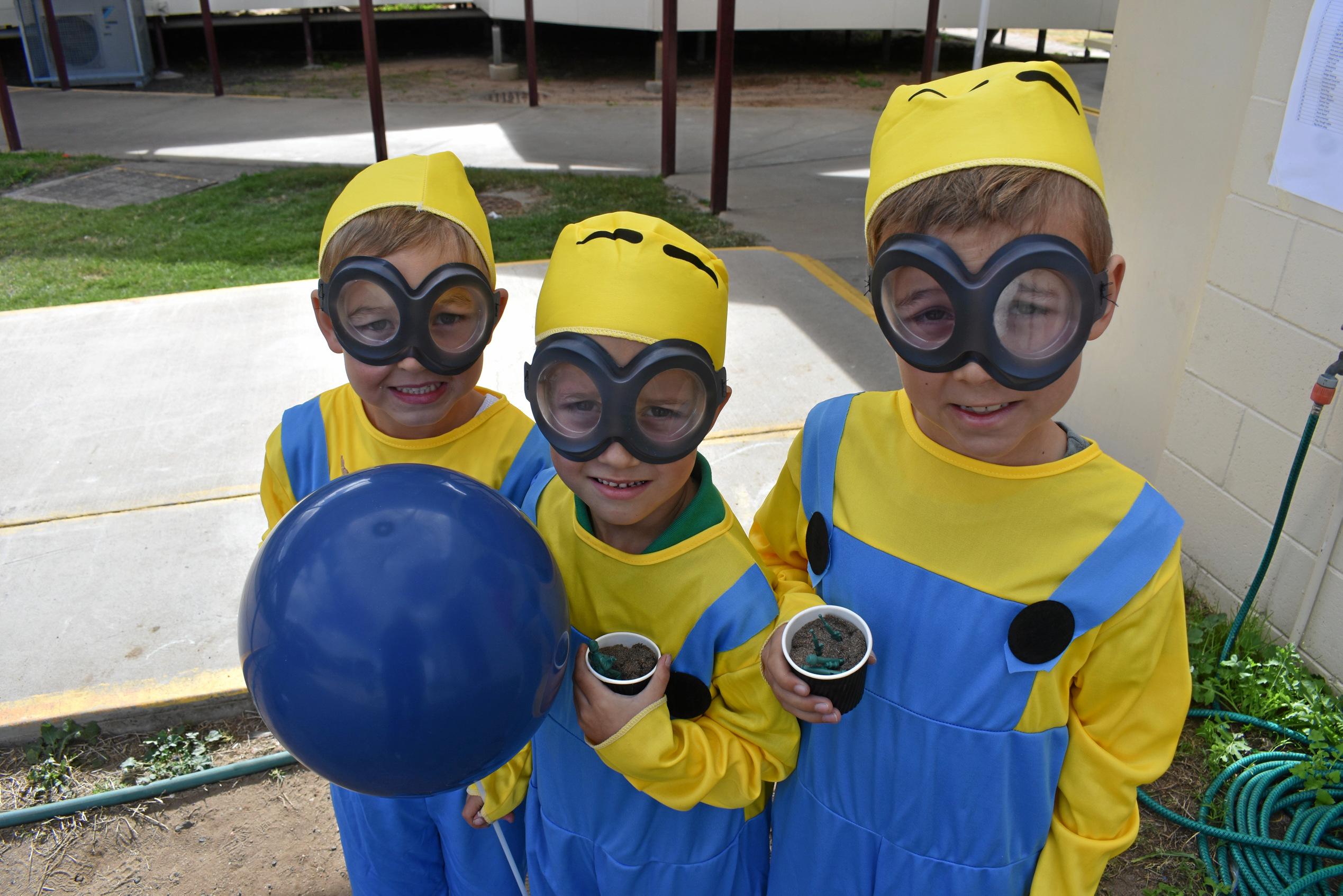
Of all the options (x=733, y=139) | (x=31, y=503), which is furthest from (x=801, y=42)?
(x=31, y=503)

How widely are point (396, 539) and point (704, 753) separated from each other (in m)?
0.63

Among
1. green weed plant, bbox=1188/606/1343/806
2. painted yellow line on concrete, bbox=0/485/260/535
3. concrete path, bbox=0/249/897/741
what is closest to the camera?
green weed plant, bbox=1188/606/1343/806

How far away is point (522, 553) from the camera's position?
149 cm

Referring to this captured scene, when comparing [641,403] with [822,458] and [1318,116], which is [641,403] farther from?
[1318,116]

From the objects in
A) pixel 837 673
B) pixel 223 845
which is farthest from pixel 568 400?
pixel 223 845

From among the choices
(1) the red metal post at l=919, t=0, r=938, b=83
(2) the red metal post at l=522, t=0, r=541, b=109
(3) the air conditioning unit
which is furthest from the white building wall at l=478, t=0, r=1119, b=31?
(1) the red metal post at l=919, t=0, r=938, b=83

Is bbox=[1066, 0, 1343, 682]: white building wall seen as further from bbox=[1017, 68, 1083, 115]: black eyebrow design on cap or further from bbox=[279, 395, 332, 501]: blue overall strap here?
bbox=[279, 395, 332, 501]: blue overall strap

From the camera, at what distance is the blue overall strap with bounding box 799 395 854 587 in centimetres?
177

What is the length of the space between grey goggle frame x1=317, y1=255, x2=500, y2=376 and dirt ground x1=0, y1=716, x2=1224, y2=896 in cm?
173

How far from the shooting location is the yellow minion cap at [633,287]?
5.18 feet

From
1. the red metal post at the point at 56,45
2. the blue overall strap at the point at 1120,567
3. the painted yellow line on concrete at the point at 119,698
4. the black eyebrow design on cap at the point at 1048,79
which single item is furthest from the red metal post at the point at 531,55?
the blue overall strap at the point at 1120,567

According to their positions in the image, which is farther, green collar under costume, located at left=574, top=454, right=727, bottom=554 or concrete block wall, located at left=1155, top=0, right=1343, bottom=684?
concrete block wall, located at left=1155, top=0, right=1343, bottom=684

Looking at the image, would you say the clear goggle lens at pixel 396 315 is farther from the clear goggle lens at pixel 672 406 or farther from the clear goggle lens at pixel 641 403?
the clear goggle lens at pixel 672 406

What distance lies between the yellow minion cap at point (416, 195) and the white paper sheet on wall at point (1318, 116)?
264 cm
